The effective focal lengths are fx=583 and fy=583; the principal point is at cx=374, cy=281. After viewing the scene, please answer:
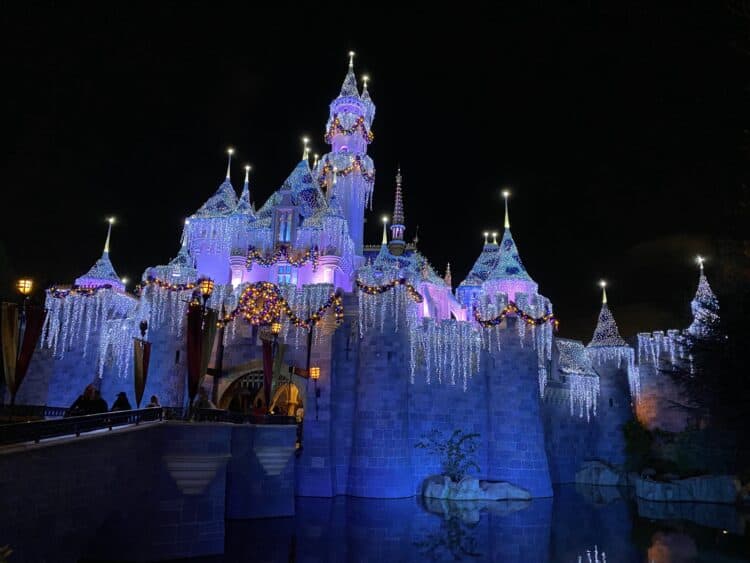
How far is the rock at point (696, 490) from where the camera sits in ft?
81.9

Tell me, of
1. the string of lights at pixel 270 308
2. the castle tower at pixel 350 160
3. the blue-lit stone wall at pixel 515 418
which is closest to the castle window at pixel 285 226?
the string of lights at pixel 270 308

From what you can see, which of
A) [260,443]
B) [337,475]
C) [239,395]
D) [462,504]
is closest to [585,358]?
[462,504]

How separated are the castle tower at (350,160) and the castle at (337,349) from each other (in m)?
0.27

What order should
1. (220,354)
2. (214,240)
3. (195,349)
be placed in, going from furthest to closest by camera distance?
(214,240) < (220,354) < (195,349)

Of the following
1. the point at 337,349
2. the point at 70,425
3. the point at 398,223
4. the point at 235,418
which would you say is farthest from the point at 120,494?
the point at 398,223

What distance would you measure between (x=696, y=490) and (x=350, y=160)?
2309cm

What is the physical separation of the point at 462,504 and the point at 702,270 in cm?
1858

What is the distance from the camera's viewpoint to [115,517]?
1213 cm

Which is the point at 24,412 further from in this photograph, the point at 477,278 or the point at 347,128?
the point at 477,278

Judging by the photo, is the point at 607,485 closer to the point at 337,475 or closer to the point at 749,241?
the point at 337,475

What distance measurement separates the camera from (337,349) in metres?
24.8

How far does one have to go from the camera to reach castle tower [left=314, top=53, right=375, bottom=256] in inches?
1266

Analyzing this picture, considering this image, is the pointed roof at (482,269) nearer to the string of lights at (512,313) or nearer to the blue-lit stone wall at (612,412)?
the blue-lit stone wall at (612,412)

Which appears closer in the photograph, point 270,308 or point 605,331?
point 270,308
